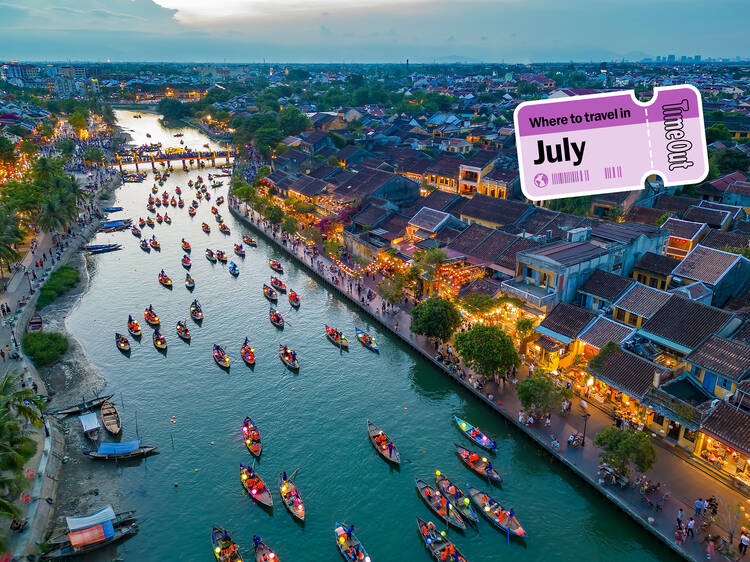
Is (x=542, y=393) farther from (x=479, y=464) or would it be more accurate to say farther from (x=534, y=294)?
(x=534, y=294)

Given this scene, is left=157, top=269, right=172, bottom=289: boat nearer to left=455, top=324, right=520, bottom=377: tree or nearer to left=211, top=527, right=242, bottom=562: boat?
left=455, top=324, right=520, bottom=377: tree

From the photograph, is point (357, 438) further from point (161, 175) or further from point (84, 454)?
point (161, 175)

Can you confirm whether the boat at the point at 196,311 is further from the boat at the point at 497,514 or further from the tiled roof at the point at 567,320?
the boat at the point at 497,514

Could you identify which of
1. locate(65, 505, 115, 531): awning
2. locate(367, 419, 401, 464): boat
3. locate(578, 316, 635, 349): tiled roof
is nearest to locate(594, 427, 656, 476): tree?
locate(578, 316, 635, 349): tiled roof

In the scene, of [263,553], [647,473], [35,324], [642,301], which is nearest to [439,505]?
[263,553]

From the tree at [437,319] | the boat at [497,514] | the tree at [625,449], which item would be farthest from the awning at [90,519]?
the tree at [625,449]

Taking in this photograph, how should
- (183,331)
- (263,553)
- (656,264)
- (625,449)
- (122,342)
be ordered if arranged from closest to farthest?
(263,553)
(625,449)
(656,264)
(122,342)
(183,331)
